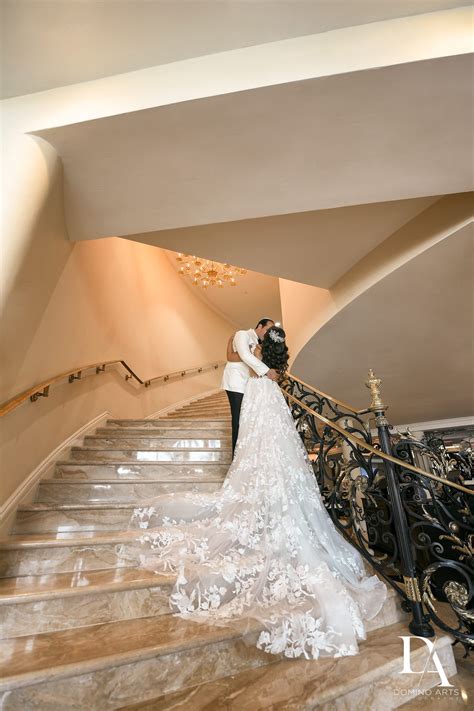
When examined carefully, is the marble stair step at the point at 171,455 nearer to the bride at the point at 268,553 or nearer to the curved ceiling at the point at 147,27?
the bride at the point at 268,553

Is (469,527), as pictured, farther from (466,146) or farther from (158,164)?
(158,164)

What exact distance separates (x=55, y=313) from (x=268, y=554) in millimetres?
3083

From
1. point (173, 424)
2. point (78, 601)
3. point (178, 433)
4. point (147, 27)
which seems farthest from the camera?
point (173, 424)

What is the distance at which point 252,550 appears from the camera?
2.05 meters

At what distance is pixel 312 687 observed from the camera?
1.34 metres

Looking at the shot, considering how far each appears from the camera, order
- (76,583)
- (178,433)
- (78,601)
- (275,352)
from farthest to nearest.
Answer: (178,433), (275,352), (76,583), (78,601)

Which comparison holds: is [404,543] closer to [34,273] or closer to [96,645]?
[96,645]

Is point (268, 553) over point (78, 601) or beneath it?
over

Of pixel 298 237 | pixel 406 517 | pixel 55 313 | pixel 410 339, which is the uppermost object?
pixel 298 237

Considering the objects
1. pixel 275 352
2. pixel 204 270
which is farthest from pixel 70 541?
pixel 204 270

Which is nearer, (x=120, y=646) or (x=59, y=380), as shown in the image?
(x=120, y=646)

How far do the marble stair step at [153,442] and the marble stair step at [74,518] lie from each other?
115 centimetres

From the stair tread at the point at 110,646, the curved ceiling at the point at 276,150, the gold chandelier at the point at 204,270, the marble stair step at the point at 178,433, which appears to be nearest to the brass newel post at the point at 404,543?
the stair tread at the point at 110,646

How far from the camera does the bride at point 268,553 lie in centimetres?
156
